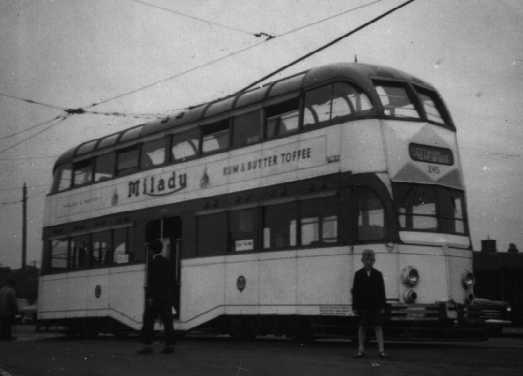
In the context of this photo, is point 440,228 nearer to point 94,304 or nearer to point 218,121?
point 218,121

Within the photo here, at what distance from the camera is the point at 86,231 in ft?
70.4

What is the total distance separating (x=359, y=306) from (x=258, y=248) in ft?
14.0

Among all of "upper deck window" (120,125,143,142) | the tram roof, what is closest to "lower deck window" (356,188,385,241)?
the tram roof

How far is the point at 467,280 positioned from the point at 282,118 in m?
4.44

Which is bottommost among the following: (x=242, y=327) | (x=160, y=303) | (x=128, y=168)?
(x=242, y=327)

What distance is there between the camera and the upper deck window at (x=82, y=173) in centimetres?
2167

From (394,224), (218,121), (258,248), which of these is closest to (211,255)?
(258,248)

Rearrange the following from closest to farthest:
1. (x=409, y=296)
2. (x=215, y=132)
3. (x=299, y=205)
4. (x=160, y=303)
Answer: (x=160, y=303) → (x=409, y=296) → (x=299, y=205) → (x=215, y=132)

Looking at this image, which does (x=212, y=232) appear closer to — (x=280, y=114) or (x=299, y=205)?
(x=299, y=205)

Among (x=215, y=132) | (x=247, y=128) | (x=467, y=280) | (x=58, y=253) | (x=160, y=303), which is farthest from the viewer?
(x=58, y=253)

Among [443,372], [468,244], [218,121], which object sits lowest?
[443,372]

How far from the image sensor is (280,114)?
52.1 feet

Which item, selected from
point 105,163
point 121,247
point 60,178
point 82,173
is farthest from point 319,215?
point 60,178

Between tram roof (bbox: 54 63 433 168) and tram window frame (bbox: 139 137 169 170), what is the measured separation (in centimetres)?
21
